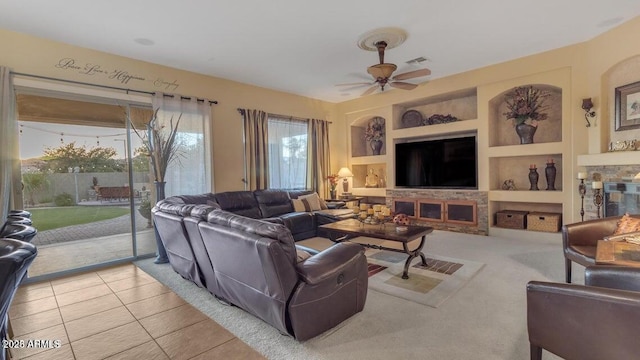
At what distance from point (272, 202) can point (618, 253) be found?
456cm

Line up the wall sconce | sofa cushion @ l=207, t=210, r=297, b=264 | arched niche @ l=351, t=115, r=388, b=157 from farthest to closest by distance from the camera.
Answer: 1. arched niche @ l=351, t=115, r=388, b=157
2. the wall sconce
3. sofa cushion @ l=207, t=210, r=297, b=264

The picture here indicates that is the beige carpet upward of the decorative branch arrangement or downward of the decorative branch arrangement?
downward

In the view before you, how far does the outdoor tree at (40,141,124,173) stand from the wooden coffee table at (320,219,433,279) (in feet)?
10.9

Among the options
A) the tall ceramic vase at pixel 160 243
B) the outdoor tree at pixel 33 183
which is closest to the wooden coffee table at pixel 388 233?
the tall ceramic vase at pixel 160 243

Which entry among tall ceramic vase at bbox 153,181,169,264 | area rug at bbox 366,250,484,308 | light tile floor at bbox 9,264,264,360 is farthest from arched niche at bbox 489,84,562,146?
tall ceramic vase at bbox 153,181,169,264

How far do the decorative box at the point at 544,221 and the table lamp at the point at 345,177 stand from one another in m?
3.72

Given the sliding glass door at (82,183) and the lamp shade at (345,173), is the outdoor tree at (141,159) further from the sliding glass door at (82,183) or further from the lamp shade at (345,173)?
the lamp shade at (345,173)

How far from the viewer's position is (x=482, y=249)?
4578 mm

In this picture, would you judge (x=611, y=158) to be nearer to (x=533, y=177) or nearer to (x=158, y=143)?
(x=533, y=177)

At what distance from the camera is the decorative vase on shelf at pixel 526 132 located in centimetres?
523

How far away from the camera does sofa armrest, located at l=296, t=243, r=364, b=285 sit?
210 centimetres

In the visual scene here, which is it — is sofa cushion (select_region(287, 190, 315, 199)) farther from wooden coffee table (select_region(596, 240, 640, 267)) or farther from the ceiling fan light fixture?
wooden coffee table (select_region(596, 240, 640, 267))

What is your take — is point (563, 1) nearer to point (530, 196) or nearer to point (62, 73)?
point (530, 196)

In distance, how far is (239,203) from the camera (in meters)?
5.16
